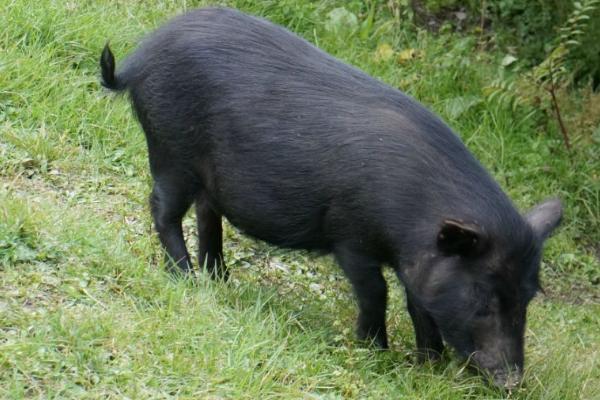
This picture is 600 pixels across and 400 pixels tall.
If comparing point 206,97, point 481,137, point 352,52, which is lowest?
point 481,137

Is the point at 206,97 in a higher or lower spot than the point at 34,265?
higher

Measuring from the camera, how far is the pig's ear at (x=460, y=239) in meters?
4.80

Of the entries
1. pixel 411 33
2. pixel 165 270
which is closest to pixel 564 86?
pixel 411 33

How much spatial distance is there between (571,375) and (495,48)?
4324 mm

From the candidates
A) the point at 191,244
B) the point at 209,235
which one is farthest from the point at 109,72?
the point at 191,244

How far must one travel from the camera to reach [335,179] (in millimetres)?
5250

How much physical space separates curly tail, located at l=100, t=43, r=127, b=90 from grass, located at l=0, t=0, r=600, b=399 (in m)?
0.69

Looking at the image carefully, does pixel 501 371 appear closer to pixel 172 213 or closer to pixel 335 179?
pixel 335 179

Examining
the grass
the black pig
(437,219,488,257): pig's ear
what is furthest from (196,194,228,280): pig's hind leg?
(437,219,488,257): pig's ear

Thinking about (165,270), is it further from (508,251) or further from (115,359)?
(508,251)

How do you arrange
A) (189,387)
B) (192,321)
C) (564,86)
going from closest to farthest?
1. (189,387)
2. (192,321)
3. (564,86)

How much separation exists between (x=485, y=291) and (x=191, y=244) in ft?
7.00

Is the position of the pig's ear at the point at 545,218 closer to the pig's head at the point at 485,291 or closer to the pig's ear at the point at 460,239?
the pig's head at the point at 485,291

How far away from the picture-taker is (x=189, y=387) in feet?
14.1
